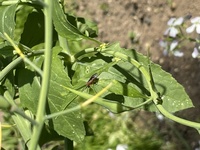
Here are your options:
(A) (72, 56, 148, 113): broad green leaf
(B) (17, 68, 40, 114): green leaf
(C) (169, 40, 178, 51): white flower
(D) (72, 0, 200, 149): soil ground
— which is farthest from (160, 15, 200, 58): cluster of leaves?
(B) (17, 68, 40, 114): green leaf

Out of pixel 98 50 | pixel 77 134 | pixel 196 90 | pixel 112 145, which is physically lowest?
pixel 112 145

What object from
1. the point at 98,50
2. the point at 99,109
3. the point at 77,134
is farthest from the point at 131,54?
the point at 99,109

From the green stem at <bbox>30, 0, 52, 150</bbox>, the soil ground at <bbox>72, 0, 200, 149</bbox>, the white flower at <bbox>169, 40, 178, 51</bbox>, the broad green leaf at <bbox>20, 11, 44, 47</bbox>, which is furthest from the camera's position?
the soil ground at <bbox>72, 0, 200, 149</bbox>

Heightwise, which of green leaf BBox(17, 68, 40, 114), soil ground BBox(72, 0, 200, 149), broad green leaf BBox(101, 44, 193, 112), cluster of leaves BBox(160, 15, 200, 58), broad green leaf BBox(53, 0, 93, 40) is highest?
broad green leaf BBox(53, 0, 93, 40)

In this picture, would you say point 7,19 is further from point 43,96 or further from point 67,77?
point 43,96

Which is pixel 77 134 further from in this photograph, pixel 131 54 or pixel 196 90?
pixel 196 90

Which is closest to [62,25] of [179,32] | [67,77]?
[67,77]

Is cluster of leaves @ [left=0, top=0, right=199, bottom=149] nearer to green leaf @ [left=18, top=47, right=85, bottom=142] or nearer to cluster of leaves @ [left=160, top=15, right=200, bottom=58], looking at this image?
green leaf @ [left=18, top=47, right=85, bottom=142]

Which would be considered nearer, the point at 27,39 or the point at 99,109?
the point at 27,39
